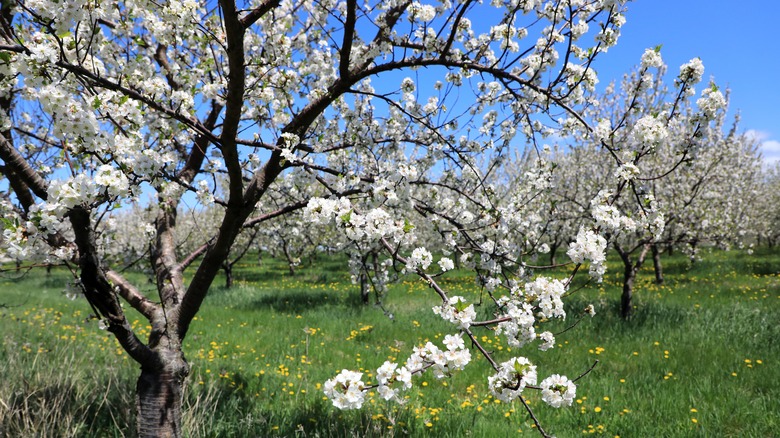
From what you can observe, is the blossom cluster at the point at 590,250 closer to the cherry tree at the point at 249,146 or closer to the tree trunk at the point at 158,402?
the cherry tree at the point at 249,146

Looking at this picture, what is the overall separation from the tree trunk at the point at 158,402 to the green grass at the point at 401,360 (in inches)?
25.9

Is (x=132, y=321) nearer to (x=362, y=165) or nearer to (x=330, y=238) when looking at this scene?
(x=330, y=238)

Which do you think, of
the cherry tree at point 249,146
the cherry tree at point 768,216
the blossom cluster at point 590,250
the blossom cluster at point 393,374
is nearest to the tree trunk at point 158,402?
the cherry tree at point 249,146

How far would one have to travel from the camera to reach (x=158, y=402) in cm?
316

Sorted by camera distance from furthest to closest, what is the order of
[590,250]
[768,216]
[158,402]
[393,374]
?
[768,216], [158,402], [590,250], [393,374]

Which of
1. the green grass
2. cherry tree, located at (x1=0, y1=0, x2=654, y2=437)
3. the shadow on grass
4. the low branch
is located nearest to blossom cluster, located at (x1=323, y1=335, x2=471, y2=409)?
cherry tree, located at (x1=0, y1=0, x2=654, y2=437)

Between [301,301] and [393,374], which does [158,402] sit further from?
[301,301]

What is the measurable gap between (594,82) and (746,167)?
20.8 metres

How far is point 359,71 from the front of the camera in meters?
3.07

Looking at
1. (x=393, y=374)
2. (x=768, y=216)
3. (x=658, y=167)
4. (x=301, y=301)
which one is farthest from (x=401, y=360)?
(x=768, y=216)

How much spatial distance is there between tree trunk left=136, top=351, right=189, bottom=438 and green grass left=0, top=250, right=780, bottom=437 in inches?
25.9

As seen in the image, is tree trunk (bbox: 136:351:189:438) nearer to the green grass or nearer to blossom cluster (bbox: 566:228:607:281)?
the green grass

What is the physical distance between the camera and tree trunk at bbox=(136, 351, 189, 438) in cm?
315

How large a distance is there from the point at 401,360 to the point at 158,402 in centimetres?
368
